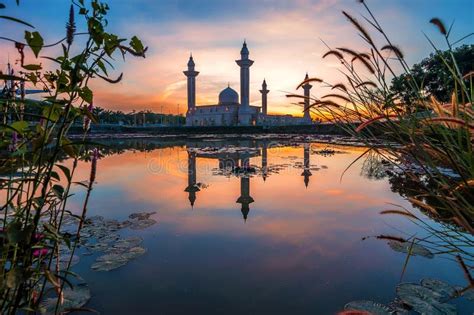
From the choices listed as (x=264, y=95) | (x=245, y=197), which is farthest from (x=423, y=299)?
(x=264, y=95)

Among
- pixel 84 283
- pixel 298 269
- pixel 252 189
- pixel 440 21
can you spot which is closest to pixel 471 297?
pixel 298 269

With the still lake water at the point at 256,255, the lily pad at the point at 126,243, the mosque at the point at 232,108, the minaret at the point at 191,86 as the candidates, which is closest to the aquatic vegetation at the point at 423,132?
the still lake water at the point at 256,255

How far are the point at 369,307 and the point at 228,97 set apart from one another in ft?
200

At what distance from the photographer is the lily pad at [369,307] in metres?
2.19

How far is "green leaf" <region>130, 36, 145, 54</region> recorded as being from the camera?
3.69ft

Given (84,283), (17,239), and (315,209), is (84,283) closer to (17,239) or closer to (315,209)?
(17,239)

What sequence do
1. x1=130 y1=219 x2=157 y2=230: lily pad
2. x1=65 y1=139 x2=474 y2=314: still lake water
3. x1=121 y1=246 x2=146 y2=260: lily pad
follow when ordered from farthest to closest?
x1=130 y1=219 x2=157 y2=230: lily pad → x1=121 y1=246 x2=146 y2=260: lily pad → x1=65 y1=139 x2=474 y2=314: still lake water

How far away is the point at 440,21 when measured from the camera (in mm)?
1064

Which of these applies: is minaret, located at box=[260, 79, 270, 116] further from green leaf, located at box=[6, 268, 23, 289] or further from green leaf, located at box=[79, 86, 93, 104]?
green leaf, located at box=[6, 268, 23, 289]

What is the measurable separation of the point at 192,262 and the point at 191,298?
0.66m

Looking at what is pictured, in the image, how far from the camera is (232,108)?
60.5m

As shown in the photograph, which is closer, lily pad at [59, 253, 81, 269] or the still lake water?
the still lake water

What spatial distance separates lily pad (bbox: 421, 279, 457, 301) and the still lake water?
11 cm

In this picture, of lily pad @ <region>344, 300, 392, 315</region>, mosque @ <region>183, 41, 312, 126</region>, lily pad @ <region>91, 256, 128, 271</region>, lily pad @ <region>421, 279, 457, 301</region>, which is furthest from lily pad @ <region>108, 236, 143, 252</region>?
mosque @ <region>183, 41, 312, 126</region>
